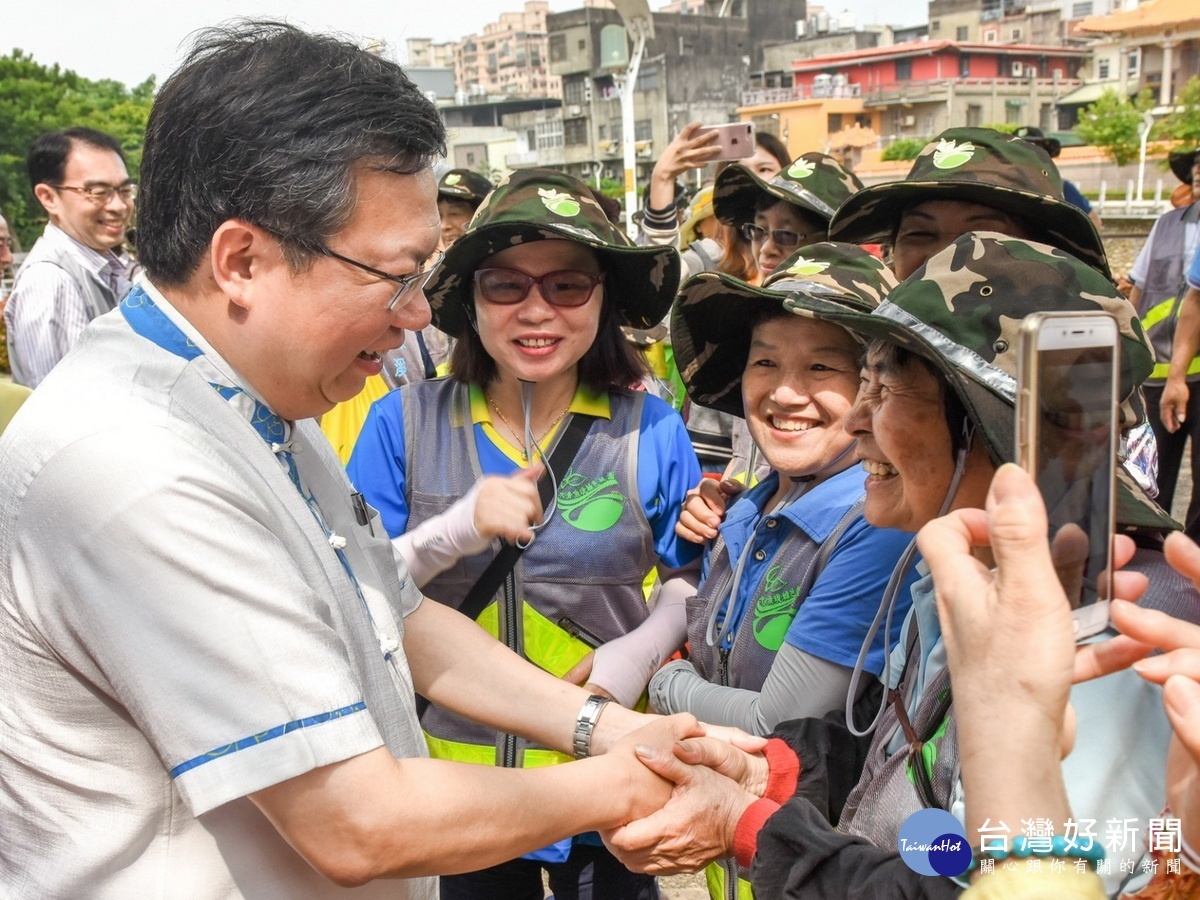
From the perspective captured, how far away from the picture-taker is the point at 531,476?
8.97 feet

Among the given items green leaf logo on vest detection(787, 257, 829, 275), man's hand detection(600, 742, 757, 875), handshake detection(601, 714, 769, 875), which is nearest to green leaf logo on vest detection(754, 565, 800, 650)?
handshake detection(601, 714, 769, 875)

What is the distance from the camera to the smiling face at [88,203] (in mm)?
5789

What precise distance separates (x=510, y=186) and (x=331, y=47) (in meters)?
1.23

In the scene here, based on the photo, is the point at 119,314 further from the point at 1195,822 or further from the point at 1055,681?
the point at 1195,822

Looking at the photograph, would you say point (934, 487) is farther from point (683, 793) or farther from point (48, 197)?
point (48, 197)

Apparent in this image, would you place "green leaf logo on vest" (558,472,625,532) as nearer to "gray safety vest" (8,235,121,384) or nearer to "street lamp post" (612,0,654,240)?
"gray safety vest" (8,235,121,384)

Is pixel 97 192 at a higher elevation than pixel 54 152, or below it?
below

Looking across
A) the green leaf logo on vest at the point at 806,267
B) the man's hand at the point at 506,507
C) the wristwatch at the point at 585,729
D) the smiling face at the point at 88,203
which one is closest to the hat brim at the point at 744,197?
the green leaf logo on vest at the point at 806,267

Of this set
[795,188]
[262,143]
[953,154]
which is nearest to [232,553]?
[262,143]

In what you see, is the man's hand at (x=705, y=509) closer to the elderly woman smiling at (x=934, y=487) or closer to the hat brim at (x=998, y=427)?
the elderly woman smiling at (x=934, y=487)

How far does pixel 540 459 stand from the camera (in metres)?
2.82

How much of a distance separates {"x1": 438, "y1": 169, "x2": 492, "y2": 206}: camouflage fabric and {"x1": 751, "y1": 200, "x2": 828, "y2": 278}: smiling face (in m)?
1.86

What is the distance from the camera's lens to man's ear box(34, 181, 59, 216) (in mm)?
5852

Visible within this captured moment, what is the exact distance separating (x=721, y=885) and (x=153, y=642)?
1654mm
